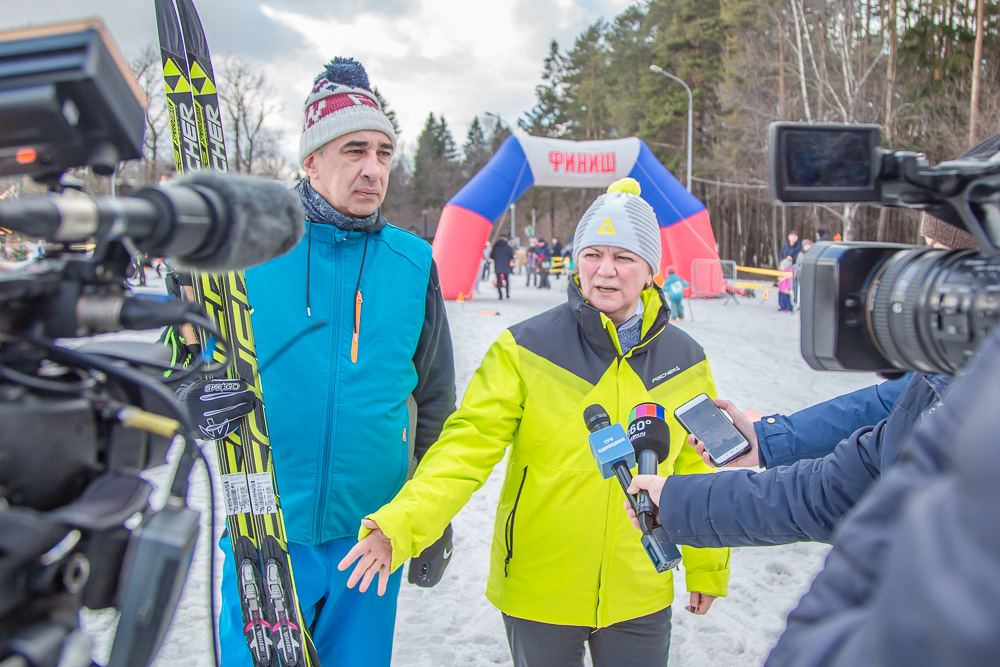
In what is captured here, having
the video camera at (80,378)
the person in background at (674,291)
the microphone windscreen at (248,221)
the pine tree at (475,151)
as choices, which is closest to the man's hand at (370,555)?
the video camera at (80,378)

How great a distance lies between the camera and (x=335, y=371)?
1.95 m

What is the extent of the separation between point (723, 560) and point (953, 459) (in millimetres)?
1665

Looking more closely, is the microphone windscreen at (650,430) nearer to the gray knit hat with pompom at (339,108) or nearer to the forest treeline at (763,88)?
the gray knit hat with pompom at (339,108)

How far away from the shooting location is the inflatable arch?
13688mm

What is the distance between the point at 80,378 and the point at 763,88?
2653cm

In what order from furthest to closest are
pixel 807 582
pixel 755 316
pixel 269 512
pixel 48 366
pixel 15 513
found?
1. pixel 755 316
2. pixel 807 582
3. pixel 269 512
4. pixel 48 366
5. pixel 15 513

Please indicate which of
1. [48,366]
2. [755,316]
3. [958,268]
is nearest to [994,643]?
[958,268]

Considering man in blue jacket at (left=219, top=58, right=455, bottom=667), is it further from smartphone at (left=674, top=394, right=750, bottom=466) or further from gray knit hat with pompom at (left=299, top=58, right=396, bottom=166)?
smartphone at (left=674, top=394, right=750, bottom=466)

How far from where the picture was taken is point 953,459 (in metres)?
0.46

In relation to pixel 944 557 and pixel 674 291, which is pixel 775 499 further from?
pixel 674 291

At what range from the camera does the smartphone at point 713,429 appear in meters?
1.77

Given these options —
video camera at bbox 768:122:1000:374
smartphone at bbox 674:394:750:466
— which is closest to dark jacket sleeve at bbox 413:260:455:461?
smartphone at bbox 674:394:750:466

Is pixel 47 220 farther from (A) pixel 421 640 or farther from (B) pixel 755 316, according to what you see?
(B) pixel 755 316

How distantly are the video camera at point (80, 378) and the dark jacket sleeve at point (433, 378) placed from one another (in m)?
1.38
